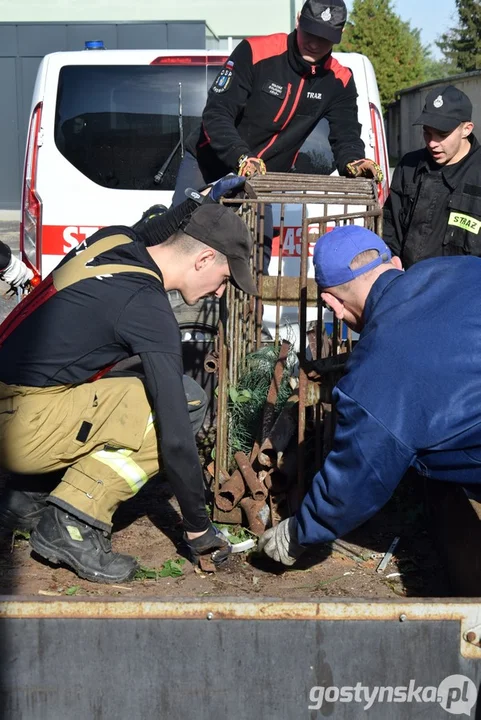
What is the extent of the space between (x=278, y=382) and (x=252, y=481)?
0.54m

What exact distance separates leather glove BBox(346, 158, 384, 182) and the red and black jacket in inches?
4.6

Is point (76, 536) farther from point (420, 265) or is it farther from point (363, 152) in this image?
point (363, 152)

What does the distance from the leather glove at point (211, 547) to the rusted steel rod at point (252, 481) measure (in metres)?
0.28

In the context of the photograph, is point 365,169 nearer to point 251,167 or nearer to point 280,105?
point 280,105

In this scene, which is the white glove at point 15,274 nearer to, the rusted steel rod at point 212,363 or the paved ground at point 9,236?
the rusted steel rod at point 212,363

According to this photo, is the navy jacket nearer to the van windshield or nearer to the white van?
the white van

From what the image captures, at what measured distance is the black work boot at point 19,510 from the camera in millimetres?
3613

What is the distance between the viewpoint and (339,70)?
4.71 metres

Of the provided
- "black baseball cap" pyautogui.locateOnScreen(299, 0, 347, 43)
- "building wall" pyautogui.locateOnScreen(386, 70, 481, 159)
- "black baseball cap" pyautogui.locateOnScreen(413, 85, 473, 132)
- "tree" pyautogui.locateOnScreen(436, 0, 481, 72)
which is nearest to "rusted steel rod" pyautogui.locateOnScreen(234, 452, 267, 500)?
"black baseball cap" pyautogui.locateOnScreen(413, 85, 473, 132)

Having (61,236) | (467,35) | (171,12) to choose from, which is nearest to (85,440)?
(61,236)

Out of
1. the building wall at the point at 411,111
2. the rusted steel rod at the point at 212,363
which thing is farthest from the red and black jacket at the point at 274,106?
the building wall at the point at 411,111

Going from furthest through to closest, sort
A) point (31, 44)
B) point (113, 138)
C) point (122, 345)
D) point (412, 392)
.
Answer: point (31, 44)
point (113, 138)
point (122, 345)
point (412, 392)

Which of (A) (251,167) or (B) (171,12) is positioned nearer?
(A) (251,167)

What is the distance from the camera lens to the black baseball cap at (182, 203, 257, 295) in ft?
10.4
